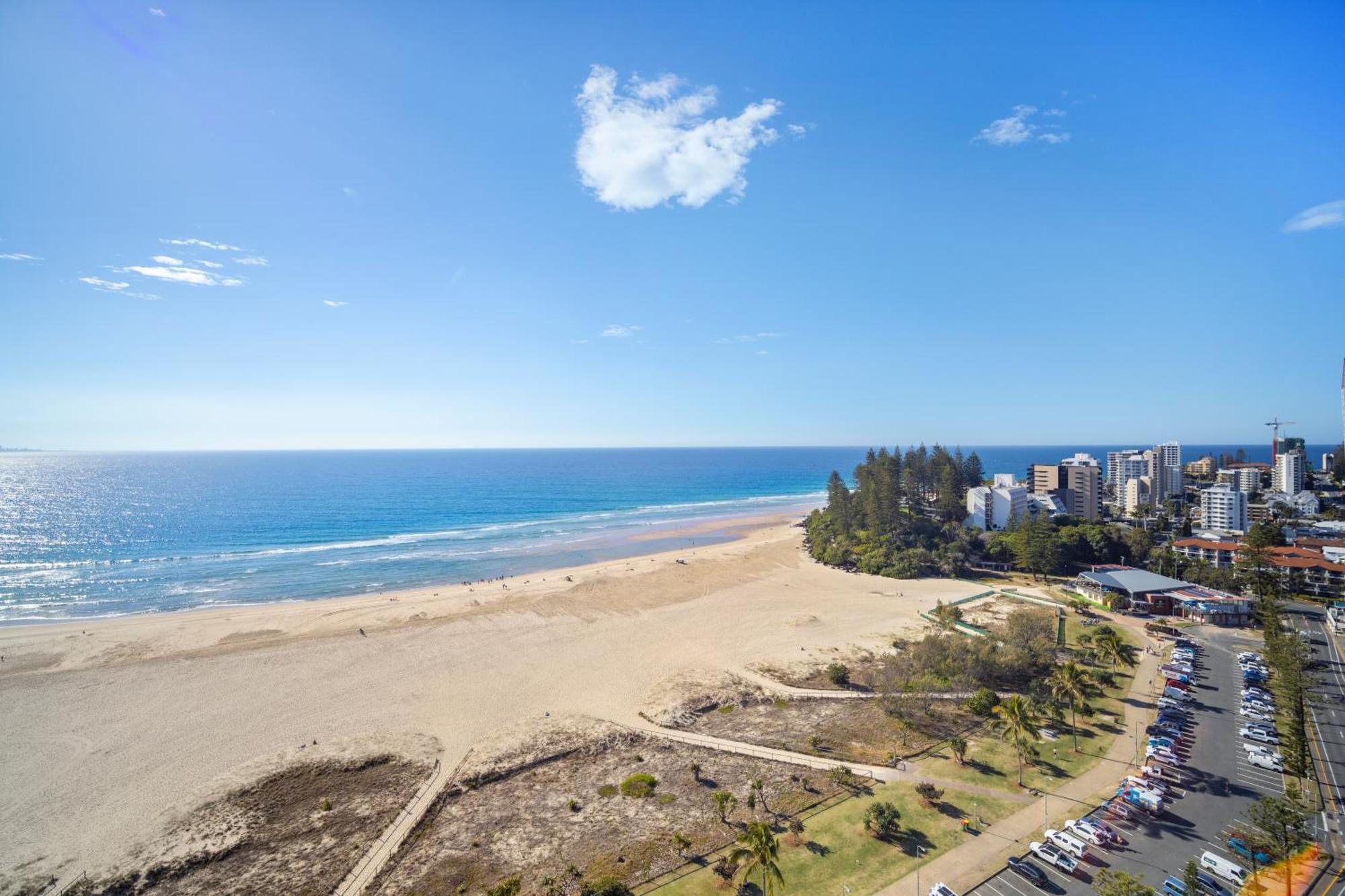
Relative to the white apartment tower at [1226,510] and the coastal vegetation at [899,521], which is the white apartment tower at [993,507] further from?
the white apartment tower at [1226,510]

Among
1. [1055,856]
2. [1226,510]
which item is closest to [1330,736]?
[1055,856]

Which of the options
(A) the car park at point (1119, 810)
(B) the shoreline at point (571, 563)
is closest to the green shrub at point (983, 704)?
(A) the car park at point (1119, 810)

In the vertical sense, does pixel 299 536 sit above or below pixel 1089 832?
above

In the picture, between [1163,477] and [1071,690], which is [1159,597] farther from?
[1163,477]

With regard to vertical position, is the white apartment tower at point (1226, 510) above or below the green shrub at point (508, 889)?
above

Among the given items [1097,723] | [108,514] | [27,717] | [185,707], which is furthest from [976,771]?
[108,514]

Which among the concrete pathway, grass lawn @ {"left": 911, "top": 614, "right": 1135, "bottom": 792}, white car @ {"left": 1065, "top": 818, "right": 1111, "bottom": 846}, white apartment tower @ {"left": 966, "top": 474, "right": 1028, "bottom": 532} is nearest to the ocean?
white apartment tower @ {"left": 966, "top": 474, "right": 1028, "bottom": 532}

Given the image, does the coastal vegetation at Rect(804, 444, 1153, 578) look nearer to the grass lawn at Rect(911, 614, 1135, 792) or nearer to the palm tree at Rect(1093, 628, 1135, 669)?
the palm tree at Rect(1093, 628, 1135, 669)
